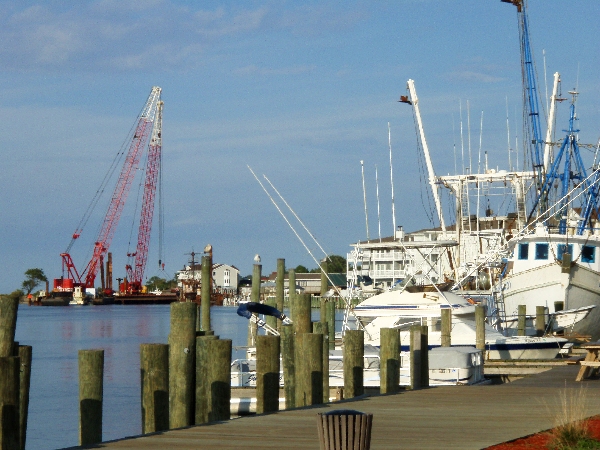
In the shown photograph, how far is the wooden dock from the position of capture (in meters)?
11.7

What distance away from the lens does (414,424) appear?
44.1 ft

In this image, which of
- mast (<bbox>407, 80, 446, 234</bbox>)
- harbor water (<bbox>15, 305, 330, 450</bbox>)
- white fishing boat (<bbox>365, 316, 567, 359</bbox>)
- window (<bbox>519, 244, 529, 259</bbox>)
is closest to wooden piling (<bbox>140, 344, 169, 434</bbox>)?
harbor water (<bbox>15, 305, 330, 450</bbox>)

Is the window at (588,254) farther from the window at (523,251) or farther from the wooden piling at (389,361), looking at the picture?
the wooden piling at (389,361)

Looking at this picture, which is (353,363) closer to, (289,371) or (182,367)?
(289,371)

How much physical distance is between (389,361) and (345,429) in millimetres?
10040

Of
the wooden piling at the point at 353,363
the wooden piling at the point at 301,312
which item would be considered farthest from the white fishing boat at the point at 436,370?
the wooden piling at the point at 353,363

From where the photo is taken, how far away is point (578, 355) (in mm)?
29828

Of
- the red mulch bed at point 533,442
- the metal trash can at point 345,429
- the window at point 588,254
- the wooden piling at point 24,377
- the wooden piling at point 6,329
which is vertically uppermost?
the window at point 588,254

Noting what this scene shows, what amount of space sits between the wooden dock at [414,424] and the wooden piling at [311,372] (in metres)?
1.18

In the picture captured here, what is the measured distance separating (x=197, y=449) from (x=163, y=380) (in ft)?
12.7

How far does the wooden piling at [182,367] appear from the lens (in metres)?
16.3

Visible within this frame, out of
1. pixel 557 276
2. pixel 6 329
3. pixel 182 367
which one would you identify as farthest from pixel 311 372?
pixel 557 276

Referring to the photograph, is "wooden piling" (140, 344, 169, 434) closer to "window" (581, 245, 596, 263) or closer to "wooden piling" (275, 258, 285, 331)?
"wooden piling" (275, 258, 285, 331)

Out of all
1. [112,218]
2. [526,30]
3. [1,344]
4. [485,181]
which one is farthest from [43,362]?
[112,218]
